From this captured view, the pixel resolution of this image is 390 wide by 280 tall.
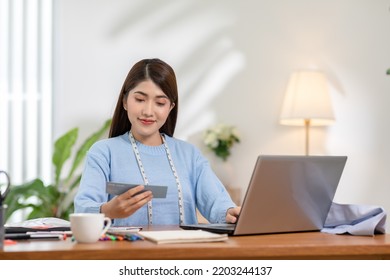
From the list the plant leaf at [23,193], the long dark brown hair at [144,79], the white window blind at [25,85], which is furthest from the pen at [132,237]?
the white window blind at [25,85]

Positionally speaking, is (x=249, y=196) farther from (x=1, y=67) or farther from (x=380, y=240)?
(x=1, y=67)

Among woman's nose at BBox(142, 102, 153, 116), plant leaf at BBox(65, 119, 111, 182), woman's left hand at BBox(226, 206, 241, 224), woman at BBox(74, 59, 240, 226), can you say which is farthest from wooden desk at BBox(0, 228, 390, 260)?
plant leaf at BBox(65, 119, 111, 182)

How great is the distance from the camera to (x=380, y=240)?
157 cm

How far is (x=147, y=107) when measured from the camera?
206cm

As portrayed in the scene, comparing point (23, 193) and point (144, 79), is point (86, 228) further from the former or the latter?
point (23, 193)

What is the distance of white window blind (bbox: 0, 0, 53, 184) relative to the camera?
477 centimetres

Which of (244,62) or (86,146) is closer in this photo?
(86,146)

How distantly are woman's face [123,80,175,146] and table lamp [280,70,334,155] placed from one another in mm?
2367

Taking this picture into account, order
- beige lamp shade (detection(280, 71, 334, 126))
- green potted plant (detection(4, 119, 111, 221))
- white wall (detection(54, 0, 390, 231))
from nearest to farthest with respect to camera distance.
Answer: beige lamp shade (detection(280, 71, 334, 126)) → green potted plant (detection(4, 119, 111, 221)) → white wall (detection(54, 0, 390, 231))

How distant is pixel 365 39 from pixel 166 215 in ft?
10.0

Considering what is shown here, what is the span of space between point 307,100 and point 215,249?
3.14m

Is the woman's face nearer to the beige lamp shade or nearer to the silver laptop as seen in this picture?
the silver laptop

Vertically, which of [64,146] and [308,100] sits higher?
[308,100]

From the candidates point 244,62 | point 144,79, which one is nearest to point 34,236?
point 144,79
